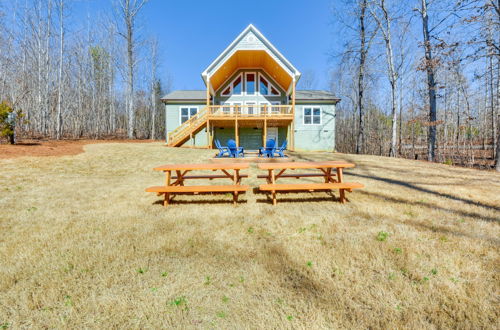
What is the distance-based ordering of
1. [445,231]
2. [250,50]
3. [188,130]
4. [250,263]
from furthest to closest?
[188,130]
[250,50]
[445,231]
[250,263]

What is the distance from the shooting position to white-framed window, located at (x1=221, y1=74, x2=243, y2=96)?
18.8 m

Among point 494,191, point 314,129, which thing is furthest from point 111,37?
point 494,191

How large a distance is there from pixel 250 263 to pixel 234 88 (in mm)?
18347

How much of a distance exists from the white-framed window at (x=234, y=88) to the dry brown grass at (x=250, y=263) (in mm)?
15695

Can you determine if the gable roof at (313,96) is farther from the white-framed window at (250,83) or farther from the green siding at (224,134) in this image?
the green siding at (224,134)

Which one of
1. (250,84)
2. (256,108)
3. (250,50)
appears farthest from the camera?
(250,84)

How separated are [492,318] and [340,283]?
119 cm

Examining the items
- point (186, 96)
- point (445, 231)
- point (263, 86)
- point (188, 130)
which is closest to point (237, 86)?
point (263, 86)

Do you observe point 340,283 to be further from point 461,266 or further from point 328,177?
point 328,177

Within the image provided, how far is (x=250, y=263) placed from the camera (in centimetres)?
255

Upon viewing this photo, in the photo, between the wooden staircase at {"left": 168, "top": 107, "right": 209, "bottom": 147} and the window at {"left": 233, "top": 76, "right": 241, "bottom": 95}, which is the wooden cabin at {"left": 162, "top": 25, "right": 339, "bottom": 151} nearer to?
the window at {"left": 233, "top": 76, "right": 241, "bottom": 95}

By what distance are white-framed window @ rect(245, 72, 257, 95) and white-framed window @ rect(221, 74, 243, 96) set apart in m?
0.54

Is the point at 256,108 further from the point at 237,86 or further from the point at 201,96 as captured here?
the point at 201,96

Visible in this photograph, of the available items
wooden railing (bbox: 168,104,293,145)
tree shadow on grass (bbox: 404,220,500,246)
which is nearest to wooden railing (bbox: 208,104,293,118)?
wooden railing (bbox: 168,104,293,145)
